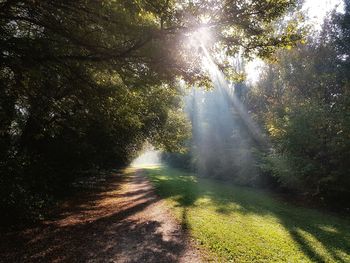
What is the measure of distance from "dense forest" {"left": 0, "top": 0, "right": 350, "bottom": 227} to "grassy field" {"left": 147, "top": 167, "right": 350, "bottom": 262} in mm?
3794

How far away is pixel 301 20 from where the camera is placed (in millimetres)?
6605

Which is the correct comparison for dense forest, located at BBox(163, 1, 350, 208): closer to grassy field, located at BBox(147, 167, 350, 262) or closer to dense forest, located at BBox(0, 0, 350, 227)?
dense forest, located at BBox(0, 0, 350, 227)

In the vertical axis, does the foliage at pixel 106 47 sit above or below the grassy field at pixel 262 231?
above

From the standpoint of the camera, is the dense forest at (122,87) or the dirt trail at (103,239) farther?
the dirt trail at (103,239)

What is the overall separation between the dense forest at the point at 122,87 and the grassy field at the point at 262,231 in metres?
3.79

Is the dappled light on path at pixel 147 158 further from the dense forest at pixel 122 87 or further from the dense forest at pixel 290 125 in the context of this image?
the dense forest at pixel 122 87

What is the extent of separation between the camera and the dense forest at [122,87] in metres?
6.79

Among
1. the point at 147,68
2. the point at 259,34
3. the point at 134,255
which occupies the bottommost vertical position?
the point at 134,255

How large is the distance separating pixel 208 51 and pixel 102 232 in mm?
6935

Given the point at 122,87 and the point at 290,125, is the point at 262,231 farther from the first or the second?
the point at 290,125

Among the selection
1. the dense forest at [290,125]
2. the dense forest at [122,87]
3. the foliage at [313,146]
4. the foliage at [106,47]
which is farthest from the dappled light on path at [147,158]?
the foliage at [106,47]

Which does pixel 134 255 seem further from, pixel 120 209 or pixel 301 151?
pixel 301 151

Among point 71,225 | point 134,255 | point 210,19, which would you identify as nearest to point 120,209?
point 71,225

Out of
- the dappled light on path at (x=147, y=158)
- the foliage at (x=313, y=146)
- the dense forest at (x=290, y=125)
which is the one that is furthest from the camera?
the dappled light on path at (x=147, y=158)
